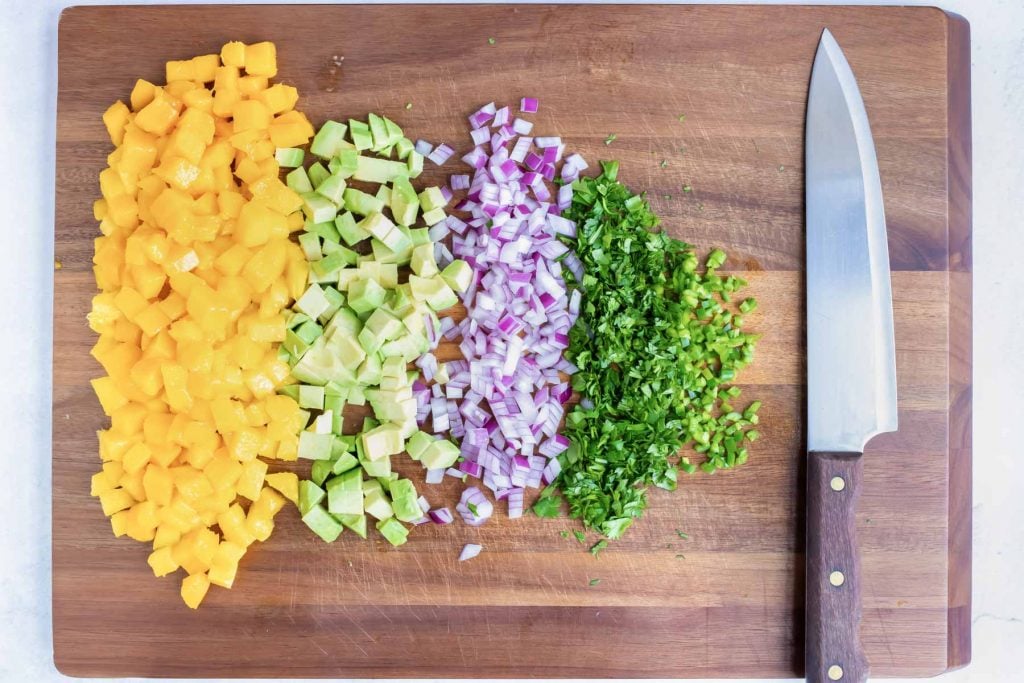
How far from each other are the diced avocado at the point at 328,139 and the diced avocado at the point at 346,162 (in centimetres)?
3

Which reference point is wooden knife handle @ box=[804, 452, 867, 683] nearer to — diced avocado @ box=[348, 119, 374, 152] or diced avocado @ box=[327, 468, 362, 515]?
diced avocado @ box=[327, 468, 362, 515]

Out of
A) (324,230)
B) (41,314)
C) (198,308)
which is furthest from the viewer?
(41,314)

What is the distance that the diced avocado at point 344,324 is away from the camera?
4.94ft

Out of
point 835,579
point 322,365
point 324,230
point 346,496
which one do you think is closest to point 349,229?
point 324,230

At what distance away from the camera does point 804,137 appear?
1554mm

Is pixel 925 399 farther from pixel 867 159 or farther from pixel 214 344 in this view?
pixel 214 344

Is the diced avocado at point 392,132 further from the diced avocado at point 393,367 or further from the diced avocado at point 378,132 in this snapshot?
the diced avocado at point 393,367

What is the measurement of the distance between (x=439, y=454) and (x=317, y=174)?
25.7 inches

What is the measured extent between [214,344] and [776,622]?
4.36ft

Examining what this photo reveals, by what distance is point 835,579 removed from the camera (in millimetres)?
1470

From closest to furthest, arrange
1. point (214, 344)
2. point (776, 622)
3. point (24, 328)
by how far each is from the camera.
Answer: point (214, 344) → point (776, 622) → point (24, 328)

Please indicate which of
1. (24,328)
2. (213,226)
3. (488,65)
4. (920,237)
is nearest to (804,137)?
(920,237)

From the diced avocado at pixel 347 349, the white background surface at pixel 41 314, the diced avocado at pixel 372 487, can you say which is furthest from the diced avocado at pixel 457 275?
the white background surface at pixel 41 314

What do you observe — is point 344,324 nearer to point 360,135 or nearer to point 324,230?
point 324,230
